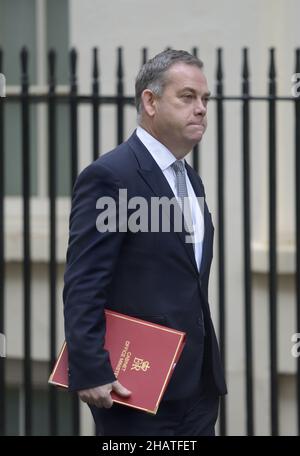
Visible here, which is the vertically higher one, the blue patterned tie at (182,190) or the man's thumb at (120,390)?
the blue patterned tie at (182,190)

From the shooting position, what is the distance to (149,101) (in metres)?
3.41

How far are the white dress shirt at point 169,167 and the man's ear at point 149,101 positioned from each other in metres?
0.08

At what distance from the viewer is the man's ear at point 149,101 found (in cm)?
340

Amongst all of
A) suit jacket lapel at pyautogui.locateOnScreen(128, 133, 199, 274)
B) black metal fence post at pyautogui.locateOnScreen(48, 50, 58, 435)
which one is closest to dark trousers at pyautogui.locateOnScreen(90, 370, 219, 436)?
suit jacket lapel at pyautogui.locateOnScreen(128, 133, 199, 274)

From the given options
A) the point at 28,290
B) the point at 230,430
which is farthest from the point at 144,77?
the point at 230,430

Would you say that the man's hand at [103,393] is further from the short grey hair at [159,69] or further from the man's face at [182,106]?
the short grey hair at [159,69]

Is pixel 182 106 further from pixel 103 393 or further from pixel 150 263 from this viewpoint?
pixel 103 393

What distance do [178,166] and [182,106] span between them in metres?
0.23

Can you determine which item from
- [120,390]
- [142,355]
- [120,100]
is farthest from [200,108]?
[120,100]

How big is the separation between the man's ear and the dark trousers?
2.94 feet

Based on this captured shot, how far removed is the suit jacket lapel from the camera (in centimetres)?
336

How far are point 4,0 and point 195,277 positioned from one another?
3.92 metres

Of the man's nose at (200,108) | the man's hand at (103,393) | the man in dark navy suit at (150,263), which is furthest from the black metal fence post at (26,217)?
the man's hand at (103,393)
